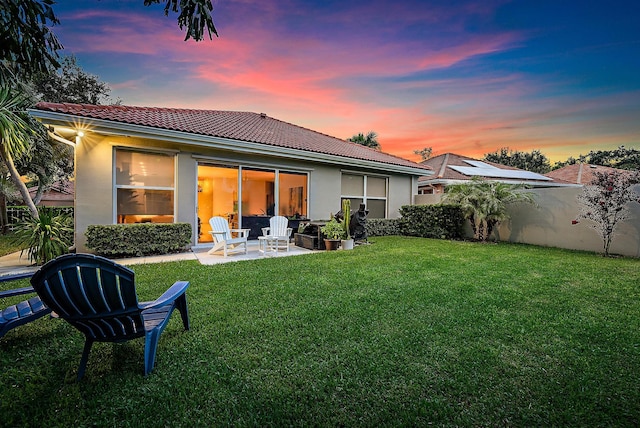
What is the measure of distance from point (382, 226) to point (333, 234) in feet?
13.5

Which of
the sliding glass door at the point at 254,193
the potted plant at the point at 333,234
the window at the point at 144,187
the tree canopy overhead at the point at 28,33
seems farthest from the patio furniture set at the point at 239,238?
the tree canopy overhead at the point at 28,33

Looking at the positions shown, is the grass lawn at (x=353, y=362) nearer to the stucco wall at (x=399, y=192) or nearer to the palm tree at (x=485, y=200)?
the palm tree at (x=485, y=200)

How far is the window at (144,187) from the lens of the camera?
6902 millimetres

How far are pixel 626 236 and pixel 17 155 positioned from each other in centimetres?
1486

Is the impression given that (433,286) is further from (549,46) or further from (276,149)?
(549,46)

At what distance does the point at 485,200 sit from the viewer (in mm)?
8992

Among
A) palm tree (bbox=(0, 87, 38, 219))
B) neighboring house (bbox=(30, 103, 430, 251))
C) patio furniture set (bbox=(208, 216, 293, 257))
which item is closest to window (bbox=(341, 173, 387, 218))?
neighboring house (bbox=(30, 103, 430, 251))

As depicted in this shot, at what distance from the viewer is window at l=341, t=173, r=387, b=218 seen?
11258mm

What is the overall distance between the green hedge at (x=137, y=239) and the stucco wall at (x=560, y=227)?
10.8m

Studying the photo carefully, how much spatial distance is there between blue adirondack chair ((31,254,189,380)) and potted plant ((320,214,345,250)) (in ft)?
19.2

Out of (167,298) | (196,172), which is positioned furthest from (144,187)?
(167,298)

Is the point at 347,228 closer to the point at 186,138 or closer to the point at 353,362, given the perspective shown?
the point at 186,138

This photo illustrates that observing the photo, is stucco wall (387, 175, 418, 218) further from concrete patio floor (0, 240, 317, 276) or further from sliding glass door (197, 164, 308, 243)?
concrete patio floor (0, 240, 317, 276)

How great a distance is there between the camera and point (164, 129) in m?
6.75
